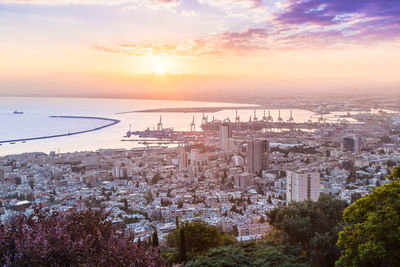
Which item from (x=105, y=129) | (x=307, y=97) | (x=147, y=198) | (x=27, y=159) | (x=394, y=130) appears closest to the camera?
(x=147, y=198)

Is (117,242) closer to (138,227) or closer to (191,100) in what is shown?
(138,227)

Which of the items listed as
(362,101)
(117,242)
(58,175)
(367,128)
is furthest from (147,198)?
(362,101)

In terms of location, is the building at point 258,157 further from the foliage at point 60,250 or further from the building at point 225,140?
the foliage at point 60,250

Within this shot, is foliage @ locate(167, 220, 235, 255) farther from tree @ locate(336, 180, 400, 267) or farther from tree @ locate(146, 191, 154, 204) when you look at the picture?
tree @ locate(146, 191, 154, 204)

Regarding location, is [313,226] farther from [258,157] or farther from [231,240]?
[258,157]

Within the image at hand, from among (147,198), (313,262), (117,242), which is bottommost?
(147,198)


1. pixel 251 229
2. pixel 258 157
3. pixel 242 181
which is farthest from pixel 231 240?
pixel 258 157

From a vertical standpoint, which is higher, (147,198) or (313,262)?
(313,262)

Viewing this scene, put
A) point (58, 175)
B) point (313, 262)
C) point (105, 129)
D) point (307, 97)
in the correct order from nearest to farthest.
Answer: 1. point (313, 262)
2. point (58, 175)
3. point (105, 129)
4. point (307, 97)

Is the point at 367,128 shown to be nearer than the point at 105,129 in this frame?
Yes
